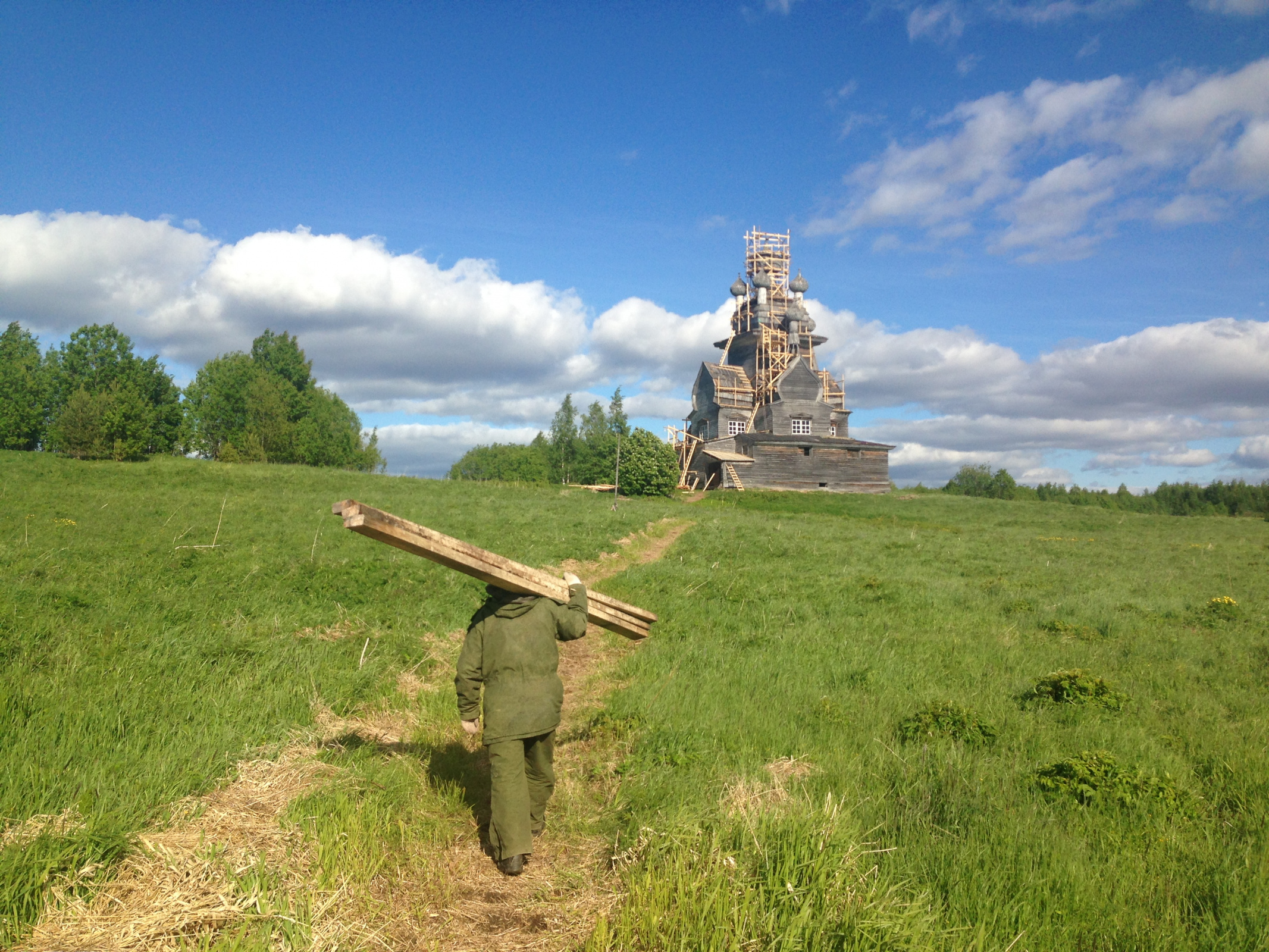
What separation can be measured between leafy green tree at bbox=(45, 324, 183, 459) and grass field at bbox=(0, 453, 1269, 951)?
39.5 meters

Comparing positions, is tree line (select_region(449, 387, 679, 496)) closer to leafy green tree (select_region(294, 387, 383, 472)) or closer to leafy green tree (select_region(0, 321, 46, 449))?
leafy green tree (select_region(294, 387, 383, 472))

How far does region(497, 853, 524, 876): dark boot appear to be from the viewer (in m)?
5.05

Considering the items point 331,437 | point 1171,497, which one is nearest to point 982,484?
point 1171,497

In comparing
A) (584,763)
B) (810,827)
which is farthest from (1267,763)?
(584,763)

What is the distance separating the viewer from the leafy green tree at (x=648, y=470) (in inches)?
2119

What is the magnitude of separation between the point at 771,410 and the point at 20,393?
74.4m

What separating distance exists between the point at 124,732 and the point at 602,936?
463cm

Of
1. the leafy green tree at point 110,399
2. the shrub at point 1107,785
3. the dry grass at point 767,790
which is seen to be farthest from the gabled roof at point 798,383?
the dry grass at point 767,790

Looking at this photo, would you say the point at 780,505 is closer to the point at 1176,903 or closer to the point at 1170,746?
the point at 1170,746

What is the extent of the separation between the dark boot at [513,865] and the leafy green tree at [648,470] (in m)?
48.6

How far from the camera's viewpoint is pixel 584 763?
6832mm

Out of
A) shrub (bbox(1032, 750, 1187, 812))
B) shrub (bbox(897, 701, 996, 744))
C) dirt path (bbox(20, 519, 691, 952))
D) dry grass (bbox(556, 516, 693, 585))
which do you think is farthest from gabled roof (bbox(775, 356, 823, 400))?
dirt path (bbox(20, 519, 691, 952))

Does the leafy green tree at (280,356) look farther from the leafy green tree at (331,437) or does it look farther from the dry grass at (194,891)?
the dry grass at (194,891)

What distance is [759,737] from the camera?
6855mm
